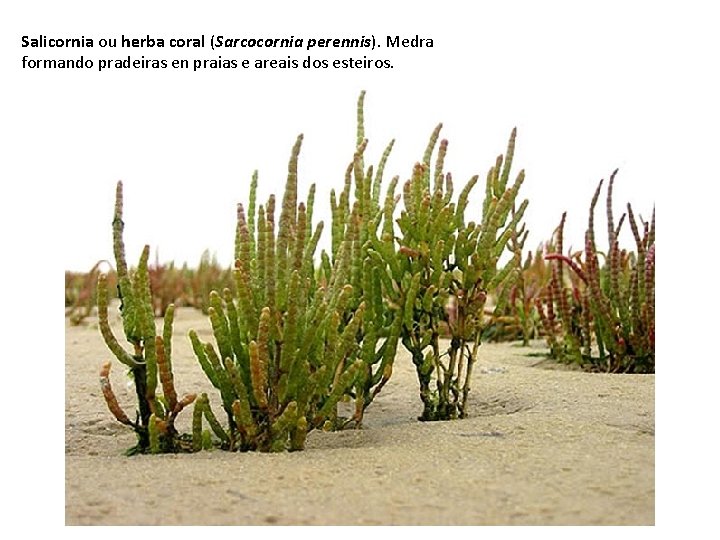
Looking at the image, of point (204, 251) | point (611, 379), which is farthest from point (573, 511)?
point (204, 251)

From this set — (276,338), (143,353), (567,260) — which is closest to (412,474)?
(276,338)

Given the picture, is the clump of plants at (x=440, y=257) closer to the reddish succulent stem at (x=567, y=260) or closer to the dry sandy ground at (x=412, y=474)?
the dry sandy ground at (x=412, y=474)

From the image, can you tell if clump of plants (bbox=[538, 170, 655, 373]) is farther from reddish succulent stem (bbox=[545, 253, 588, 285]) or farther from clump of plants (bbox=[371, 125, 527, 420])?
clump of plants (bbox=[371, 125, 527, 420])

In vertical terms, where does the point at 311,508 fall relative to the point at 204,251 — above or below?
below

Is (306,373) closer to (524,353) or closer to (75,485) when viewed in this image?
(75,485)

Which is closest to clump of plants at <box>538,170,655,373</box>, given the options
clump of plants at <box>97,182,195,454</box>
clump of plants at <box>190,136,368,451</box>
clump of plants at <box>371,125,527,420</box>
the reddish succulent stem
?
the reddish succulent stem
